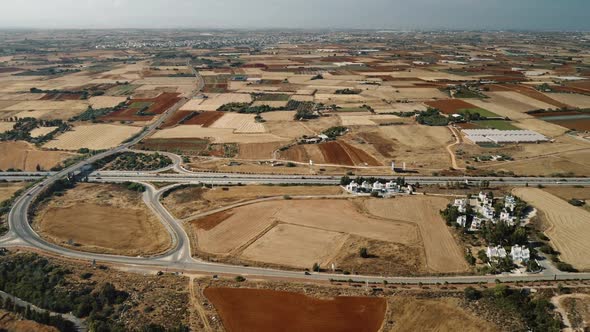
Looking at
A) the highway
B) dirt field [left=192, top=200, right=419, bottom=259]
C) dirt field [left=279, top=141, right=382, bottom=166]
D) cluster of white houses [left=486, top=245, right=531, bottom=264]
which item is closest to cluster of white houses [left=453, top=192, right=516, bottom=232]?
cluster of white houses [left=486, top=245, right=531, bottom=264]

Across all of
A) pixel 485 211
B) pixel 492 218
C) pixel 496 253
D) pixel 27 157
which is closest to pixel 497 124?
pixel 485 211

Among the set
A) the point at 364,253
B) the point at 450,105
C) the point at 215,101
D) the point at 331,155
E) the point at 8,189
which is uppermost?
the point at 215,101

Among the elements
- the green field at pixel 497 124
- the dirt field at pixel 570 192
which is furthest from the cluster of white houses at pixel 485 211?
the green field at pixel 497 124

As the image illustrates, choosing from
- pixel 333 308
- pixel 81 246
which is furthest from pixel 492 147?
pixel 81 246

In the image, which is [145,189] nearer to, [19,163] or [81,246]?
[81,246]

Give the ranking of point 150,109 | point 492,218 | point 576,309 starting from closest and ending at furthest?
1. point 576,309
2. point 492,218
3. point 150,109

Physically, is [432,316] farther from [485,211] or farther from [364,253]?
[485,211]
